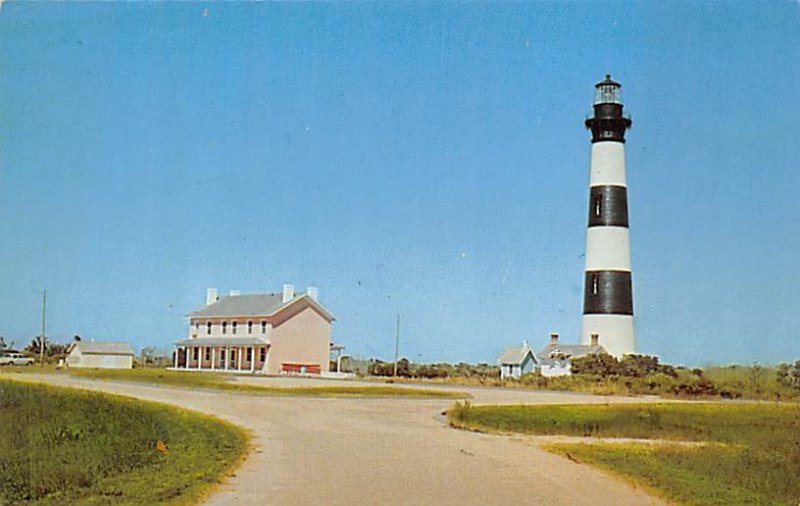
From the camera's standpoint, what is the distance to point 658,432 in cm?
2619

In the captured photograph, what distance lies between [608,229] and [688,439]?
19.3 meters

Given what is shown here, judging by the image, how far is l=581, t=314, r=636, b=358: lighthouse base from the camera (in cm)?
4366

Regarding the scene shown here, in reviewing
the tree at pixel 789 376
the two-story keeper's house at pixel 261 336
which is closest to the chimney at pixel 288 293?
the two-story keeper's house at pixel 261 336

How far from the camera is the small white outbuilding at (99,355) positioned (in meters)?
52.3

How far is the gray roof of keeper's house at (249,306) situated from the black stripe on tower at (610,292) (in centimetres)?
1431

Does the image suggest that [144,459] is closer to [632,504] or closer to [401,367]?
[632,504]

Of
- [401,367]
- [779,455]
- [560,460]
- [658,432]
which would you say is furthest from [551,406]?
[401,367]

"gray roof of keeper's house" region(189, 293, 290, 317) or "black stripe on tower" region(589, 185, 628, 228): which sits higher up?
"black stripe on tower" region(589, 185, 628, 228)

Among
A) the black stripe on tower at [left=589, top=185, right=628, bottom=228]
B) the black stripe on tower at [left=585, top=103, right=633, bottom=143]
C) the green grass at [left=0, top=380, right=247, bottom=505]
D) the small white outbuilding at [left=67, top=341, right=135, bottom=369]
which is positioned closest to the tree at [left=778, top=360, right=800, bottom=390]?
the black stripe on tower at [left=589, top=185, right=628, bottom=228]

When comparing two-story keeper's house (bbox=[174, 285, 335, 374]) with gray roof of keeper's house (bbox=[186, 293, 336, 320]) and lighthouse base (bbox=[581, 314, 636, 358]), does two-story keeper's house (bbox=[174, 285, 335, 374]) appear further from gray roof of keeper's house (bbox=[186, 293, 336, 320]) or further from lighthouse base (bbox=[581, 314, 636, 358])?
lighthouse base (bbox=[581, 314, 636, 358])

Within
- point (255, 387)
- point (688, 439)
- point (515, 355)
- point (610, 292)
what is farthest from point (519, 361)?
point (688, 439)

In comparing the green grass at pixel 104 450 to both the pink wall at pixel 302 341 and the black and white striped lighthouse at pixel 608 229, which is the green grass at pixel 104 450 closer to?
the black and white striped lighthouse at pixel 608 229

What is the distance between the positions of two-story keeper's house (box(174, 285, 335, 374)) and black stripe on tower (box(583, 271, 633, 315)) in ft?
47.8

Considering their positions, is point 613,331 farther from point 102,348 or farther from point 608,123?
point 102,348
